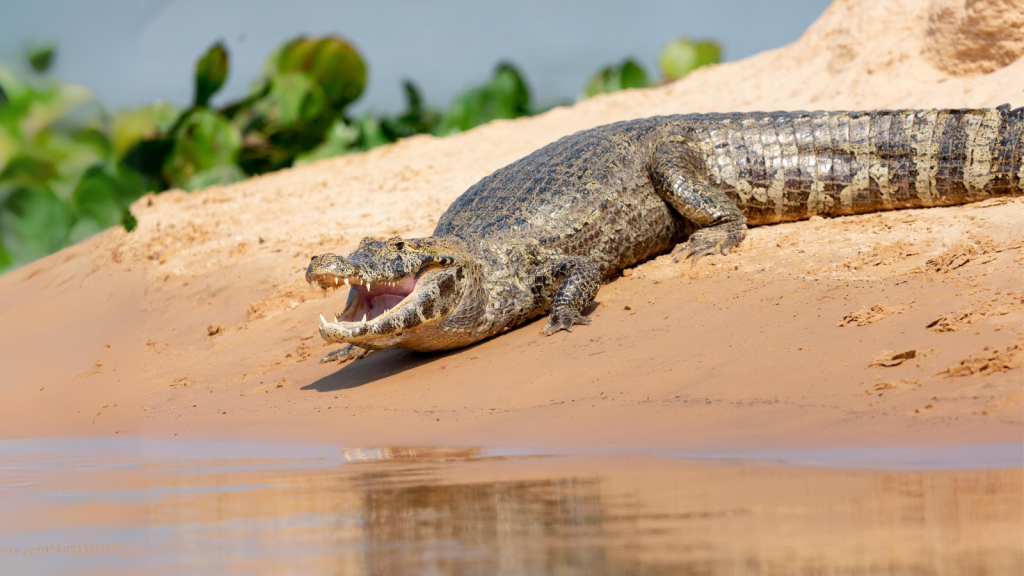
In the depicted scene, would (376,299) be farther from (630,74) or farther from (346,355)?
(630,74)

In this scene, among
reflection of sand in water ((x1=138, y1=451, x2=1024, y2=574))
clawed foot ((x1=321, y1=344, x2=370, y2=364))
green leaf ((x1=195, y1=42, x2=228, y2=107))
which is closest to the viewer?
reflection of sand in water ((x1=138, y1=451, x2=1024, y2=574))

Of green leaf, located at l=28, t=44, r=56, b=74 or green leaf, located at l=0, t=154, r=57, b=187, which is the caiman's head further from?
green leaf, located at l=28, t=44, r=56, b=74

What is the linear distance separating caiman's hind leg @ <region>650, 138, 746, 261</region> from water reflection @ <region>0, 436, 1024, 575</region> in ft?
12.2

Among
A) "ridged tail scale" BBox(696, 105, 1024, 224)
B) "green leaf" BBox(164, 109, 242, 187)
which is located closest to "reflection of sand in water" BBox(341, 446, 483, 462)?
"ridged tail scale" BBox(696, 105, 1024, 224)

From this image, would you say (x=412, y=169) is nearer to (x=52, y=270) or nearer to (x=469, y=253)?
(x=52, y=270)

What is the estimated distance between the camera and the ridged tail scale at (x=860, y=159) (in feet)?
23.1

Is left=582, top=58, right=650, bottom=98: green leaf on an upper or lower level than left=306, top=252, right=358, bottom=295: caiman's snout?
upper

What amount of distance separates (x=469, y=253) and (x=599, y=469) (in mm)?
3191

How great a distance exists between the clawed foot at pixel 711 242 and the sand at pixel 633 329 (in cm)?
17

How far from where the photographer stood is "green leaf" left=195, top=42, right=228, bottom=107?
14438mm

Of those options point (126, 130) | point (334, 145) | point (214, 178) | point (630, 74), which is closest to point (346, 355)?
point (126, 130)

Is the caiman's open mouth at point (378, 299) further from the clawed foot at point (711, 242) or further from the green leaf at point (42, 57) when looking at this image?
the green leaf at point (42, 57)

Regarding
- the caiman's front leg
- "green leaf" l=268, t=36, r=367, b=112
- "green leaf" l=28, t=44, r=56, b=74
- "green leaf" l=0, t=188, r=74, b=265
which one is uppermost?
"green leaf" l=268, t=36, r=367, b=112

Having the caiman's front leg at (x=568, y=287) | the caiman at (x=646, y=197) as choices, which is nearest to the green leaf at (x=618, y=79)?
the caiman at (x=646, y=197)
